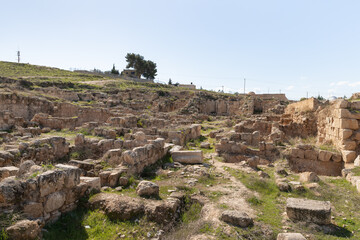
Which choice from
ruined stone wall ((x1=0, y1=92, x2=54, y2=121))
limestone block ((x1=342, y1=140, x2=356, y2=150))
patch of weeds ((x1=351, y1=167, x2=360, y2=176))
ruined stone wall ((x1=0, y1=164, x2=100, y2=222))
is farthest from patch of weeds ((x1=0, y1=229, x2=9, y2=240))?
ruined stone wall ((x1=0, y1=92, x2=54, y2=121))

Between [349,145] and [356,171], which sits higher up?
[349,145]

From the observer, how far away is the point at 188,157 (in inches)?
373

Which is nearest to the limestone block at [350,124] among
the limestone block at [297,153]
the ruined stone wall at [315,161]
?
the ruined stone wall at [315,161]

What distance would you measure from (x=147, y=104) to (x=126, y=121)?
55.5 feet

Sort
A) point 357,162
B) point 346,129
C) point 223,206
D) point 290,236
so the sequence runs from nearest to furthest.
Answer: point 290,236 < point 223,206 < point 357,162 < point 346,129

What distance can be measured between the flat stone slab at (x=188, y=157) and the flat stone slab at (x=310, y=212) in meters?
4.52

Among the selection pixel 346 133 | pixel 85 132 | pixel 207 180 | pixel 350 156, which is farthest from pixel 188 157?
pixel 85 132

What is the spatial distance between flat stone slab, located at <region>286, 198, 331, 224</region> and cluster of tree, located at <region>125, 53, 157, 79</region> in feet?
190

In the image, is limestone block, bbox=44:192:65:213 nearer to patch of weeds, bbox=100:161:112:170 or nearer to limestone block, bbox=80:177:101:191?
limestone block, bbox=80:177:101:191

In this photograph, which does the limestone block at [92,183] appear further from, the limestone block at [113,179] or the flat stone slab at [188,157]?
the flat stone slab at [188,157]

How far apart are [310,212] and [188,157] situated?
5045 millimetres

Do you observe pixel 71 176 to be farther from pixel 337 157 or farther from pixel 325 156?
pixel 337 157

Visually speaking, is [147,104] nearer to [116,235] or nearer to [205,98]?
[205,98]

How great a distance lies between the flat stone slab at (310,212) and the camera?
193 inches
